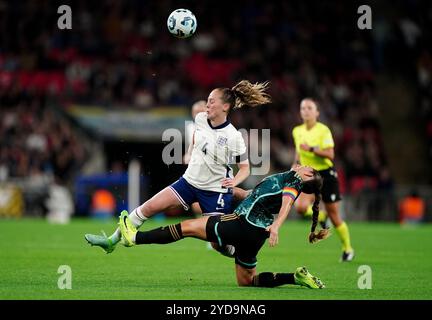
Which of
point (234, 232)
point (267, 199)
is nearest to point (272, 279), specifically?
point (234, 232)

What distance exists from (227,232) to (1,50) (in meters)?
22.0

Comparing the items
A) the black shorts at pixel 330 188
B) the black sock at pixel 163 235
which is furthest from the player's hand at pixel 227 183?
the black shorts at pixel 330 188

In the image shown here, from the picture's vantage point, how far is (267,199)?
1043 cm

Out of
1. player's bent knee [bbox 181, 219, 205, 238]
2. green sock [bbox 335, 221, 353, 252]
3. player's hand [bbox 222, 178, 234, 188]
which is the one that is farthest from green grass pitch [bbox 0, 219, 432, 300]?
player's hand [bbox 222, 178, 234, 188]

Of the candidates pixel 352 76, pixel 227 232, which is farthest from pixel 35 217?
pixel 227 232

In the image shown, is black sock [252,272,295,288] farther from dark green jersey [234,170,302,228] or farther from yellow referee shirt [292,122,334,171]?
yellow referee shirt [292,122,334,171]

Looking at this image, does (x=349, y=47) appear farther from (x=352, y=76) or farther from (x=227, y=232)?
(x=227, y=232)

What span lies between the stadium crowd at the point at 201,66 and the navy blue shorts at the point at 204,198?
53.9ft

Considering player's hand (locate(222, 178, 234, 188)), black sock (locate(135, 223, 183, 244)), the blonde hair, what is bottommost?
black sock (locate(135, 223, 183, 244))

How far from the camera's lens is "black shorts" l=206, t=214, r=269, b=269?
10320 mm

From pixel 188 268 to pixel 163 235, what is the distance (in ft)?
8.85

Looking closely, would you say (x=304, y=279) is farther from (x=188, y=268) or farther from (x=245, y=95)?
(x=188, y=268)

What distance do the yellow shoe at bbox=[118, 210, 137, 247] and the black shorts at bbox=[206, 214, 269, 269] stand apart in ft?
3.38
